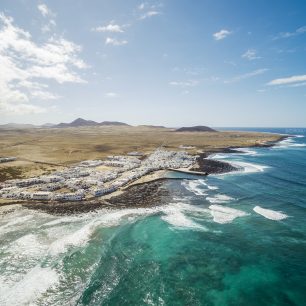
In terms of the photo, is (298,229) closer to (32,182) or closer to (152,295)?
(152,295)

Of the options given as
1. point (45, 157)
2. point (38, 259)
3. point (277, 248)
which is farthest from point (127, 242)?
point (45, 157)

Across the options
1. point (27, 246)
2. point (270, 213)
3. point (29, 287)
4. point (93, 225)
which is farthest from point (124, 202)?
point (29, 287)

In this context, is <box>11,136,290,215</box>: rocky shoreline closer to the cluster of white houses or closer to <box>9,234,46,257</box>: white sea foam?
the cluster of white houses

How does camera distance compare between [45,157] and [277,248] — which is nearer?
[277,248]

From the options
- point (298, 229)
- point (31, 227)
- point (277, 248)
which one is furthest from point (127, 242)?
point (298, 229)

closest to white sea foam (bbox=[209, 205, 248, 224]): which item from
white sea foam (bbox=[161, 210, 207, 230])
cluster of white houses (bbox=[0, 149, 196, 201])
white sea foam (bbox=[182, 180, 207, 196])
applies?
white sea foam (bbox=[161, 210, 207, 230])

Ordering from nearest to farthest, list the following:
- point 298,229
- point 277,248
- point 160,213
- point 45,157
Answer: point 277,248 → point 298,229 → point 160,213 → point 45,157

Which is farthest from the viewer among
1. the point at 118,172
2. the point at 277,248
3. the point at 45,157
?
the point at 45,157
